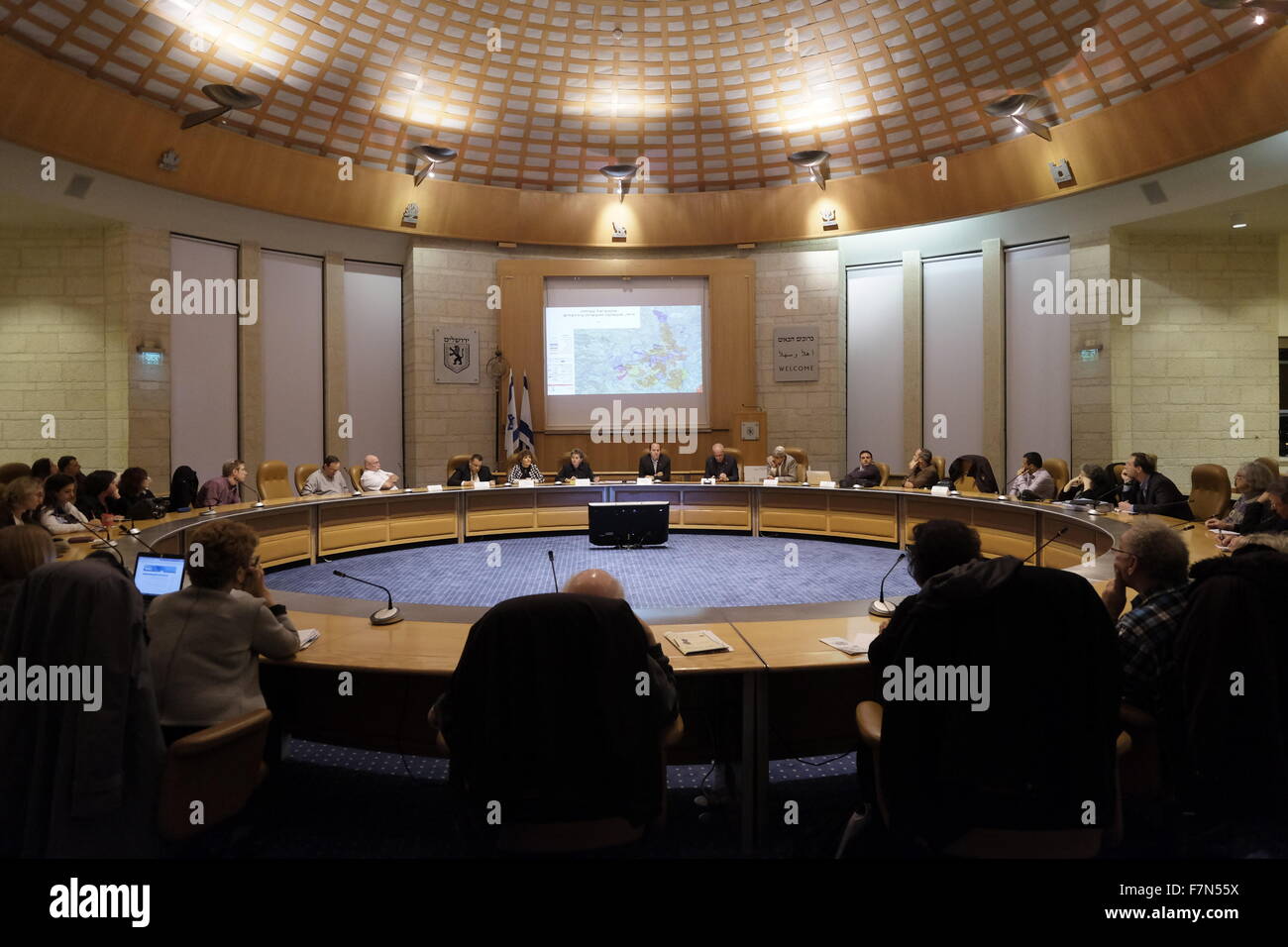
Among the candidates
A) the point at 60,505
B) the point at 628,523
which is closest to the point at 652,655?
the point at 60,505

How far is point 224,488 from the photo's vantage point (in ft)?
24.3

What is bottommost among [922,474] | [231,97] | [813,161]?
[922,474]

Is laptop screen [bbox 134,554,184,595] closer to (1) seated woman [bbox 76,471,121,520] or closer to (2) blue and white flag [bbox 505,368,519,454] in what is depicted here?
(1) seated woman [bbox 76,471,121,520]

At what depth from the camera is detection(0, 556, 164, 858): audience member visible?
1.84 metres

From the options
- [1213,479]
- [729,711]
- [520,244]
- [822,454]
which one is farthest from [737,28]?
[729,711]

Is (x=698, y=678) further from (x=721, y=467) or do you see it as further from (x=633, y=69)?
(x=633, y=69)

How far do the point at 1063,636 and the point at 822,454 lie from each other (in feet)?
32.2

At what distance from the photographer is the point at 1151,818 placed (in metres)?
2.42

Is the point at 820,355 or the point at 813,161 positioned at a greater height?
the point at 813,161

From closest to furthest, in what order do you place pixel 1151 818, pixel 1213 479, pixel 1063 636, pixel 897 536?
pixel 1063 636 → pixel 1151 818 → pixel 1213 479 → pixel 897 536

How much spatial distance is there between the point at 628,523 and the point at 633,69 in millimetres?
5790

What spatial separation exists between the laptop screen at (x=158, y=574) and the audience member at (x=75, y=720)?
1164 mm

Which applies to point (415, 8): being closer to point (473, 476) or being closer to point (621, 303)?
point (621, 303)

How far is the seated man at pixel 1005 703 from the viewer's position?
164cm
